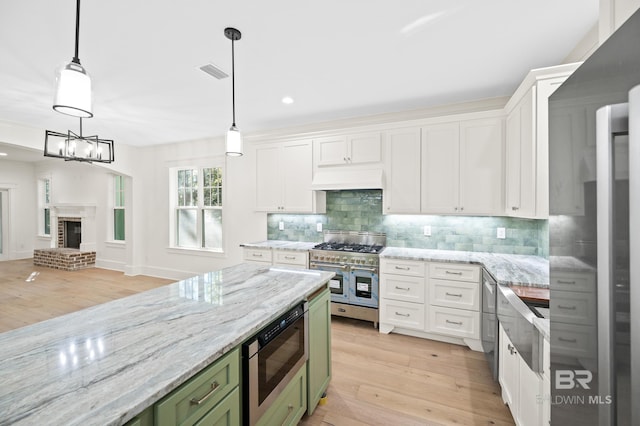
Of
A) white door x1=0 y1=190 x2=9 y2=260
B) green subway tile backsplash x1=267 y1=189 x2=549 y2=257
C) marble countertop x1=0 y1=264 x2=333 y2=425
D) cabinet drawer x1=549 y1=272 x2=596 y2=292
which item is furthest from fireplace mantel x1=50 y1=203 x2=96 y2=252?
cabinet drawer x1=549 y1=272 x2=596 y2=292

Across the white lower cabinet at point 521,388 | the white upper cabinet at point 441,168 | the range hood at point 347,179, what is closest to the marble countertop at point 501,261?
the white lower cabinet at point 521,388

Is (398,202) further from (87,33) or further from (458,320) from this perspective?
(87,33)

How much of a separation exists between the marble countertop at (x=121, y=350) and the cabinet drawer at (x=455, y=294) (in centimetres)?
190

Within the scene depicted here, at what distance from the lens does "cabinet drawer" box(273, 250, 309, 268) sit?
Result: 3.71m

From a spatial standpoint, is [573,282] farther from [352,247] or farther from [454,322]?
[352,247]

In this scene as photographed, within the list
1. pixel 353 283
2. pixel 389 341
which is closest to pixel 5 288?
pixel 353 283

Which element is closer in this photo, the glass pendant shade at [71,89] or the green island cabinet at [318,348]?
the glass pendant shade at [71,89]

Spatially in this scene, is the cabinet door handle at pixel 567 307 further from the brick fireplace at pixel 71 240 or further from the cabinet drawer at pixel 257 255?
the brick fireplace at pixel 71 240

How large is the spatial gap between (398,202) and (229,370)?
2.77 meters

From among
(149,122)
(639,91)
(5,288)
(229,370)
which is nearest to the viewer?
(639,91)

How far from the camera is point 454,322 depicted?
293cm

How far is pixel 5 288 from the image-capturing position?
16.5 ft

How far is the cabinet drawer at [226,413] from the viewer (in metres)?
1.02

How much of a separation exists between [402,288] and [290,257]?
1.52 metres
